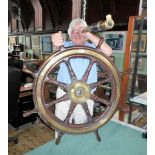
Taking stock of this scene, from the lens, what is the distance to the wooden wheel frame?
1.49ft

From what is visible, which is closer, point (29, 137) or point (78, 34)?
point (78, 34)

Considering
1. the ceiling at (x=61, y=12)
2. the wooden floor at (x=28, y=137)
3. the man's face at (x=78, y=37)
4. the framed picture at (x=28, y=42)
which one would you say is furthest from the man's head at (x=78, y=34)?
the framed picture at (x=28, y=42)

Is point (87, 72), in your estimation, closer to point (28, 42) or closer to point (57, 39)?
point (57, 39)

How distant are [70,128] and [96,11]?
9.14 feet

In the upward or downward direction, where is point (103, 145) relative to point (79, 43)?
downward

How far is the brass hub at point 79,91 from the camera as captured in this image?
0.48m

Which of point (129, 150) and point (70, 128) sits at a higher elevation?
point (70, 128)

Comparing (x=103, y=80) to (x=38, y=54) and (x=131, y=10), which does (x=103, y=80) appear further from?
(x=38, y=54)

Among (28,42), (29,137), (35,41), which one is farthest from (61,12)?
(29,137)

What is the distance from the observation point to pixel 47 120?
1.48 feet

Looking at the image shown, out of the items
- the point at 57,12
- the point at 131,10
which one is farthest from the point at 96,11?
the point at 57,12

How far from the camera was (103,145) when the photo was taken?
1.06 m

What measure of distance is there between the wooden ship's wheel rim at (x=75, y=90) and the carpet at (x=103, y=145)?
545mm
